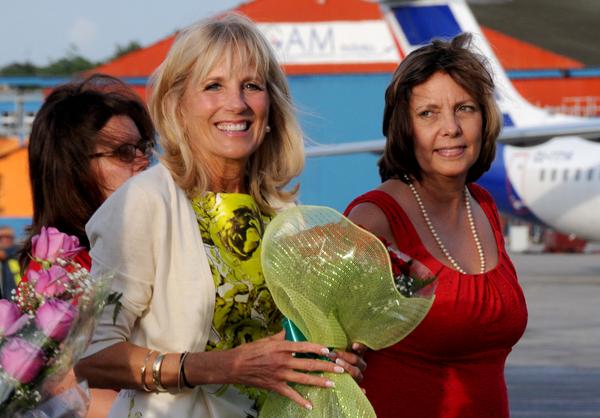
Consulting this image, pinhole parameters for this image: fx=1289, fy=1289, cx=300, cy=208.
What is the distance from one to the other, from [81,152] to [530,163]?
23.1 m

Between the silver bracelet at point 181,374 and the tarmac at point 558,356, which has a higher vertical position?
the silver bracelet at point 181,374

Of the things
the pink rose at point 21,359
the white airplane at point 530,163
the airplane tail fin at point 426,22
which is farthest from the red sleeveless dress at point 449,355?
the airplane tail fin at point 426,22

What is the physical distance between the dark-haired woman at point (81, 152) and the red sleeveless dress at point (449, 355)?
31.5 inches

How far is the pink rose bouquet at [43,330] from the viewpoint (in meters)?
1.92

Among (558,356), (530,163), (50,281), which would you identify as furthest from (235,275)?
(530,163)

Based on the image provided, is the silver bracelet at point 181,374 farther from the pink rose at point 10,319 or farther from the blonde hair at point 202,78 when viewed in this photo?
the pink rose at point 10,319

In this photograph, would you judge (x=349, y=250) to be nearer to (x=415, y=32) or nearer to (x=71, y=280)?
(x=71, y=280)

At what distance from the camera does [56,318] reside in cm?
195

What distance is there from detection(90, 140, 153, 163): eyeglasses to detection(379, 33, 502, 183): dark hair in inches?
→ 26.2

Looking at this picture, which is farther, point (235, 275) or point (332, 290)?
point (235, 275)

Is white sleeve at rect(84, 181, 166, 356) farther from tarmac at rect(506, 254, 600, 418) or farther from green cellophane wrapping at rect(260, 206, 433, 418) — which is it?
tarmac at rect(506, 254, 600, 418)

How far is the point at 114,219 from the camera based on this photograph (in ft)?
8.61

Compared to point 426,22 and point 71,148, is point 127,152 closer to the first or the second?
point 71,148

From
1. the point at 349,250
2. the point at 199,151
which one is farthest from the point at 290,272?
the point at 199,151
